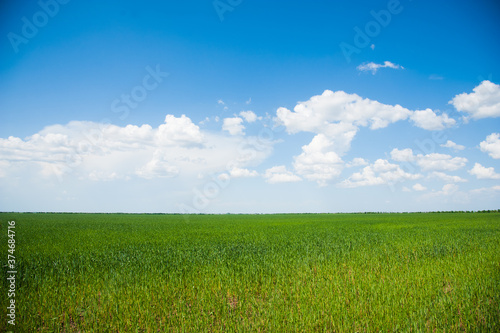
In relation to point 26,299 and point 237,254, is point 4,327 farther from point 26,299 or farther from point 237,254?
point 237,254

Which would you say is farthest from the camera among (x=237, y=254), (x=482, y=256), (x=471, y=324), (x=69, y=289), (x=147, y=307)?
(x=237, y=254)

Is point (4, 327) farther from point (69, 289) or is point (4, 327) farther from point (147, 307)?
point (147, 307)

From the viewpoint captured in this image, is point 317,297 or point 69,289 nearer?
point 317,297

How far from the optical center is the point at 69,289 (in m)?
7.76

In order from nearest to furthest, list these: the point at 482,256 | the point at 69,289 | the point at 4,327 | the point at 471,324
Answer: the point at 471,324, the point at 4,327, the point at 69,289, the point at 482,256

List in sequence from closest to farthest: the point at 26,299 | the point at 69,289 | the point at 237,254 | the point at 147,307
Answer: the point at 147,307, the point at 26,299, the point at 69,289, the point at 237,254

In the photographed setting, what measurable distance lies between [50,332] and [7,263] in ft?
26.2

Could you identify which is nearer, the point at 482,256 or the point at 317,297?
the point at 317,297

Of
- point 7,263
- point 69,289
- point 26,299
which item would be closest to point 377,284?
point 69,289

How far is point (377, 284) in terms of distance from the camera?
7.77 meters

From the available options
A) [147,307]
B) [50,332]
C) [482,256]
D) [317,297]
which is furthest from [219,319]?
[482,256]

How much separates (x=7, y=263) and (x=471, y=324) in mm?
15602

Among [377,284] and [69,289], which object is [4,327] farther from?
[377,284]

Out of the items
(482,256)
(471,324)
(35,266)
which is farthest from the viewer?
(482,256)
